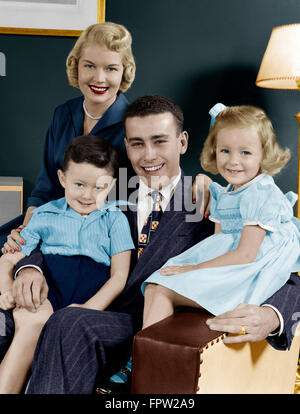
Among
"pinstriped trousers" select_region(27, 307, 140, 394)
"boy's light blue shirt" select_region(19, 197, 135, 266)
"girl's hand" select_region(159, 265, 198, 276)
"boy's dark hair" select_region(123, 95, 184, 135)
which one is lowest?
"pinstriped trousers" select_region(27, 307, 140, 394)

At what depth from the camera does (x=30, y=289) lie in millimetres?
1487

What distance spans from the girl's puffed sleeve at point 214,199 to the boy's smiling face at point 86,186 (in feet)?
1.06

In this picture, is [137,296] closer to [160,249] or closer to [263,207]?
[160,249]

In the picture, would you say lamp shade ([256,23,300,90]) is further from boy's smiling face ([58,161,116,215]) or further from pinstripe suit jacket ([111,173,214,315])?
boy's smiling face ([58,161,116,215])

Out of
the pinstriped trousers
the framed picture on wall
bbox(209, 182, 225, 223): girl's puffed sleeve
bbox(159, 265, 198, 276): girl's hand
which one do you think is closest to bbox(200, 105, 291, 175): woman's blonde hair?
bbox(209, 182, 225, 223): girl's puffed sleeve

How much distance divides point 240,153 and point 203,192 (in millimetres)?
227

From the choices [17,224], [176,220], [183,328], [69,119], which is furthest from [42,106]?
[183,328]

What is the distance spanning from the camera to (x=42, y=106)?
7.91 ft

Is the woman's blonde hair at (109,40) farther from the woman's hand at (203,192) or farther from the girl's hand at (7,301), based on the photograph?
the girl's hand at (7,301)

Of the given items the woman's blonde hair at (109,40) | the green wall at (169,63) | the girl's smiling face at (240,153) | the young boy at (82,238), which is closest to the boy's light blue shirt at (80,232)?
the young boy at (82,238)

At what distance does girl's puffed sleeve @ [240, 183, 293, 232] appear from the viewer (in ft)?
A: 4.62

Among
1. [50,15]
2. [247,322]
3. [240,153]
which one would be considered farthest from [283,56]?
[247,322]
